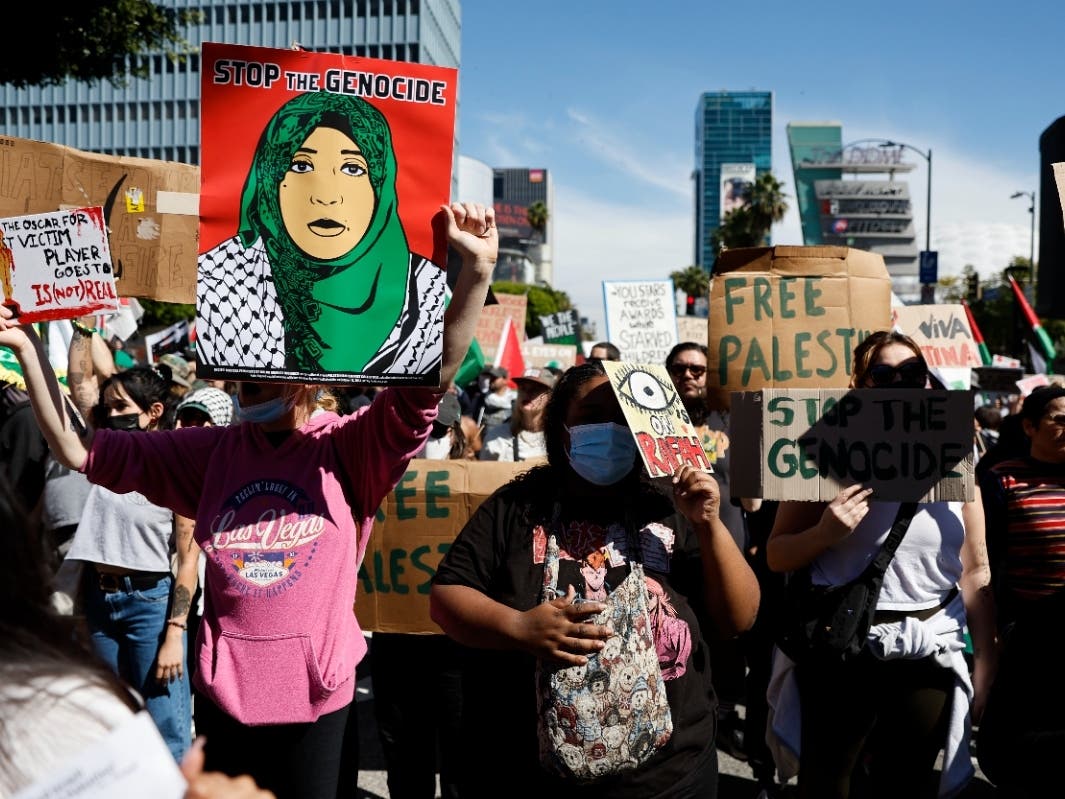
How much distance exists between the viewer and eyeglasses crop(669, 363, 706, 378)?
5359 millimetres

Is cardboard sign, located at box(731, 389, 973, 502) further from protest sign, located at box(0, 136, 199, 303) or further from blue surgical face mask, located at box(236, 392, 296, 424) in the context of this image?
protest sign, located at box(0, 136, 199, 303)

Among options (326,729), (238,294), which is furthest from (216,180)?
(326,729)

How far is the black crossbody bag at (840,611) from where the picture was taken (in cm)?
316

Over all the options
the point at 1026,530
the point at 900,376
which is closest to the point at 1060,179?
the point at 900,376

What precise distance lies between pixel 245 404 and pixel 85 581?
176 cm

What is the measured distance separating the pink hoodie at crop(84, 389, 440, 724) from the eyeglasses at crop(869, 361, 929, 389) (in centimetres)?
158

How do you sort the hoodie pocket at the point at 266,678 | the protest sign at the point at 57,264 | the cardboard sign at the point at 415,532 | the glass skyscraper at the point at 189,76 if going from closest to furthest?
the hoodie pocket at the point at 266,678, the protest sign at the point at 57,264, the cardboard sign at the point at 415,532, the glass skyscraper at the point at 189,76

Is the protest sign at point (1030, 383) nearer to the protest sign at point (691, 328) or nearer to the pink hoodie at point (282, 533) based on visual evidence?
the protest sign at point (691, 328)

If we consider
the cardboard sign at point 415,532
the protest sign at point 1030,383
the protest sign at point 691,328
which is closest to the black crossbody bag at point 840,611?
the cardboard sign at point 415,532

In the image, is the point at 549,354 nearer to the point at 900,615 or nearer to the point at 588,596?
the point at 900,615

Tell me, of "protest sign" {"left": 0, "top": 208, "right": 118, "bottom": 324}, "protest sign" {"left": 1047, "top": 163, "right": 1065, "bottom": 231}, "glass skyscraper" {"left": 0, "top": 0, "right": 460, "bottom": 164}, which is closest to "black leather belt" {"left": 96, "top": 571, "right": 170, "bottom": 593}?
"protest sign" {"left": 0, "top": 208, "right": 118, "bottom": 324}

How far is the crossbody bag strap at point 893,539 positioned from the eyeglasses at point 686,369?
7.29ft

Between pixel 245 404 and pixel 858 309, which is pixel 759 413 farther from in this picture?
pixel 245 404

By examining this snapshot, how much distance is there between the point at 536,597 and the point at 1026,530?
6.28 ft
